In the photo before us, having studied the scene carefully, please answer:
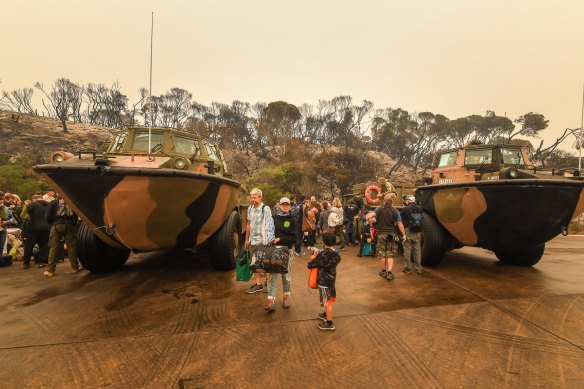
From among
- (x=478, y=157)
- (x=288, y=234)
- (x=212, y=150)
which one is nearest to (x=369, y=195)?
(x=478, y=157)

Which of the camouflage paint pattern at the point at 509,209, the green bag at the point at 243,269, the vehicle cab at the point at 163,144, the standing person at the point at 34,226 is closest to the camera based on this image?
the green bag at the point at 243,269

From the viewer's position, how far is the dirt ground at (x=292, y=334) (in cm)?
240

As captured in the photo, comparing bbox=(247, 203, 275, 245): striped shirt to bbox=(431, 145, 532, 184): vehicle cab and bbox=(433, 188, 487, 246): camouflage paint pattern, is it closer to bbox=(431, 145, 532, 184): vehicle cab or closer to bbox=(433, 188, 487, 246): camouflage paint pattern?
bbox=(433, 188, 487, 246): camouflage paint pattern

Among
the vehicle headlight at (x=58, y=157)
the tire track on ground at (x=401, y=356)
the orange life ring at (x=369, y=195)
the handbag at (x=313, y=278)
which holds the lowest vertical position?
the tire track on ground at (x=401, y=356)

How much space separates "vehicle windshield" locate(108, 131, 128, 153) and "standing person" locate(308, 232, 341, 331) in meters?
4.45

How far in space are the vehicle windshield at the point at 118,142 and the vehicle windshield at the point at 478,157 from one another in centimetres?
714

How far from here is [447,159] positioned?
7.72 m

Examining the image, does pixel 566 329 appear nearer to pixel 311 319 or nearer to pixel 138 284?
pixel 311 319

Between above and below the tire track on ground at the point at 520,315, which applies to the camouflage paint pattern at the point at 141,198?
above

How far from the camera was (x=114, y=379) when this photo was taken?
7.77 ft

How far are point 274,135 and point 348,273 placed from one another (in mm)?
41645

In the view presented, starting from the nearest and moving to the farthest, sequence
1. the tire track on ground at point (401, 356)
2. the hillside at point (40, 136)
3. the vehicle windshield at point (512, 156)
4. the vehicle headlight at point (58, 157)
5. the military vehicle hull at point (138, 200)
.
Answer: the tire track on ground at point (401, 356) → the military vehicle hull at point (138, 200) → the vehicle headlight at point (58, 157) → the vehicle windshield at point (512, 156) → the hillside at point (40, 136)

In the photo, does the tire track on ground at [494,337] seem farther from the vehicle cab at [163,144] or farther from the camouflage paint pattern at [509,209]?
the vehicle cab at [163,144]

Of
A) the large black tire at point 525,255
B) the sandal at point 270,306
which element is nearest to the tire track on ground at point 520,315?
the large black tire at point 525,255
